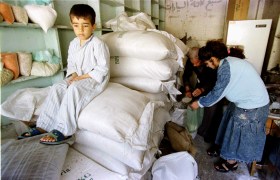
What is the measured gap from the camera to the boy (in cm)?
95

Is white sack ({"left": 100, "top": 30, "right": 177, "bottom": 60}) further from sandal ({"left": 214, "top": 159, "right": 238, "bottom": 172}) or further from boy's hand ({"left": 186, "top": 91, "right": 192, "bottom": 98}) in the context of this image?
sandal ({"left": 214, "top": 159, "right": 238, "bottom": 172})

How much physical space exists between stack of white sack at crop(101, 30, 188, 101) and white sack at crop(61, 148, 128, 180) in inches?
27.6

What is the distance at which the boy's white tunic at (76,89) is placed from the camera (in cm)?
95

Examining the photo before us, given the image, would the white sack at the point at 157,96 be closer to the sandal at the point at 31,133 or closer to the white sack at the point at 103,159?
the white sack at the point at 103,159

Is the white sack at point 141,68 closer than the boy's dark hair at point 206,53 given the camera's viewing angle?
No

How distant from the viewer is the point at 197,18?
351cm

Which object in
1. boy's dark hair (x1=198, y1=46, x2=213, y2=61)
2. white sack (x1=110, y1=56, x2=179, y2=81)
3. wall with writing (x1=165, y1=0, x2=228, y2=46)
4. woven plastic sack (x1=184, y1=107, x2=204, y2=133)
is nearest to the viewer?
boy's dark hair (x1=198, y1=46, x2=213, y2=61)

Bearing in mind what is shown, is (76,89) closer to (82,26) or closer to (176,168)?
(82,26)

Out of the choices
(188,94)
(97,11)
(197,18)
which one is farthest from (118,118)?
(197,18)

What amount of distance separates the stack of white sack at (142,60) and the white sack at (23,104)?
0.59m

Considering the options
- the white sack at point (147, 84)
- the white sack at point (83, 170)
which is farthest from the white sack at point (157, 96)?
the white sack at point (83, 170)

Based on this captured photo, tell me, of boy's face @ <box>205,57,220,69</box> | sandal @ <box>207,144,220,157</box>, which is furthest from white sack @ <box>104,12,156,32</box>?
sandal @ <box>207,144,220,157</box>

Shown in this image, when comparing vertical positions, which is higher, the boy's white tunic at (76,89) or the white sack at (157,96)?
the boy's white tunic at (76,89)

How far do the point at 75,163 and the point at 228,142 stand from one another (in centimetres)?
114
